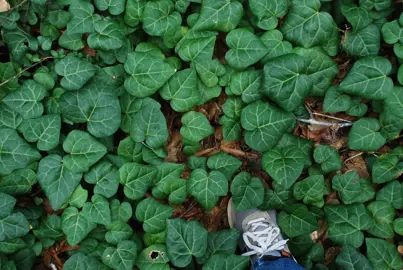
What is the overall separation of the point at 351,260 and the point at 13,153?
1.84m

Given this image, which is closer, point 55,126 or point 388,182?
point 55,126

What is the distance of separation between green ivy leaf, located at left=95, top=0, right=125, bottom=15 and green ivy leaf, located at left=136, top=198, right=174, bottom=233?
1046 millimetres

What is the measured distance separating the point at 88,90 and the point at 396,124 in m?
1.67

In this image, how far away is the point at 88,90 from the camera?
90.9 inches

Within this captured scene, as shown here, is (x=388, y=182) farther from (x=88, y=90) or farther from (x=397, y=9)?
(x=88, y=90)

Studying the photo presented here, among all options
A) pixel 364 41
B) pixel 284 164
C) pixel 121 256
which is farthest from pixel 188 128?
pixel 364 41

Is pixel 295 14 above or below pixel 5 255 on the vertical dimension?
above

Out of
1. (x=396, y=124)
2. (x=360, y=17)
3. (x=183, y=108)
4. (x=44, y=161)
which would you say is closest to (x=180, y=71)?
(x=183, y=108)

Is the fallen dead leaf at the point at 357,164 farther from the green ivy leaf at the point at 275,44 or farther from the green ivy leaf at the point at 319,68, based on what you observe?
the green ivy leaf at the point at 275,44

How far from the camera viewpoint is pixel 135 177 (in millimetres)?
2328

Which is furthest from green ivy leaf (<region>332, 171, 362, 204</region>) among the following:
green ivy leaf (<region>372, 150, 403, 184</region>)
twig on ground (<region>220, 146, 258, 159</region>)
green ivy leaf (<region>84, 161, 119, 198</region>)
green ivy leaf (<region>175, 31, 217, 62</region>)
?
green ivy leaf (<region>84, 161, 119, 198</region>)

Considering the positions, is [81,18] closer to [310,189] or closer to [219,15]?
[219,15]

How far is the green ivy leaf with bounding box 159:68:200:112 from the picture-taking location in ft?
7.68

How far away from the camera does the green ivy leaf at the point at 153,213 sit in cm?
230
